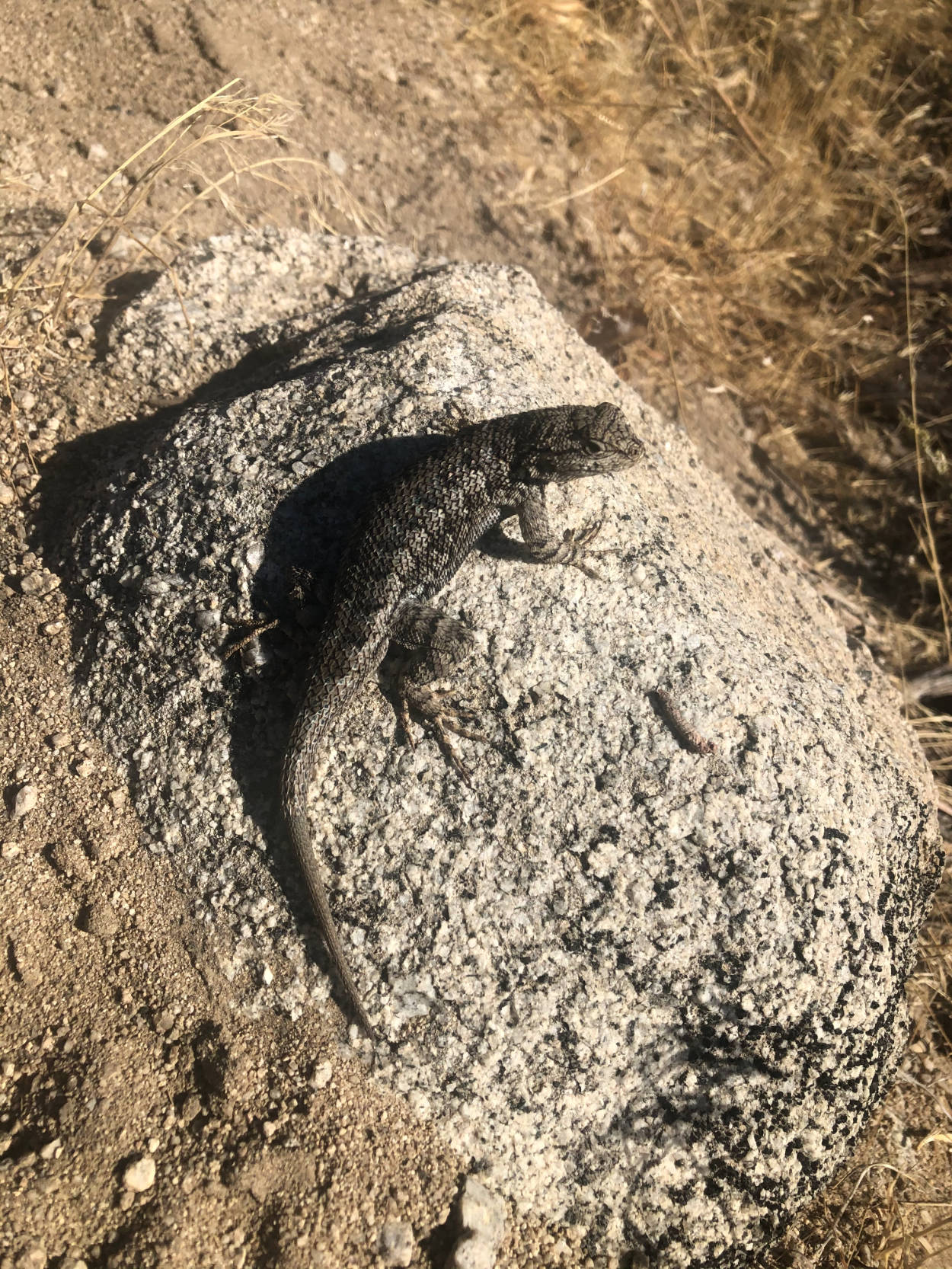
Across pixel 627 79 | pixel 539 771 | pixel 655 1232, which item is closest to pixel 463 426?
pixel 539 771

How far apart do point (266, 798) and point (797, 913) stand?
2.12m

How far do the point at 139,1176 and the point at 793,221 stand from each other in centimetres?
749

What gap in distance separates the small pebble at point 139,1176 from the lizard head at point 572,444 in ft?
9.84

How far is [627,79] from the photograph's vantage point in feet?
23.2

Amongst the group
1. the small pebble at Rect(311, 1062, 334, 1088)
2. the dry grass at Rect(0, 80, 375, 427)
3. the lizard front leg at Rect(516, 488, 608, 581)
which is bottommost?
the small pebble at Rect(311, 1062, 334, 1088)

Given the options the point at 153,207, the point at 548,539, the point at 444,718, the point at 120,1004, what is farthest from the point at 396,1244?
the point at 153,207

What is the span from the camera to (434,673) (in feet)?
11.3

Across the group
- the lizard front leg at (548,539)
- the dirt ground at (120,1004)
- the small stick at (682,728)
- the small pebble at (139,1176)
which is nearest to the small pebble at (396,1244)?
the dirt ground at (120,1004)

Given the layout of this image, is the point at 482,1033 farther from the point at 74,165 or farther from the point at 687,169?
the point at 687,169

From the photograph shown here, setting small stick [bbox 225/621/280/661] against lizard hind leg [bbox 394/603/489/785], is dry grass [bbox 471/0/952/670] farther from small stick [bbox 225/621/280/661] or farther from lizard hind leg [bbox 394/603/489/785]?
small stick [bbox 225/621/280/661]

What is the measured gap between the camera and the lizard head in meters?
3.71

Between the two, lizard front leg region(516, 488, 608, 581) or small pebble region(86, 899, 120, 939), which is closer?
Result: small pebble region(86, 899, 120, 939)

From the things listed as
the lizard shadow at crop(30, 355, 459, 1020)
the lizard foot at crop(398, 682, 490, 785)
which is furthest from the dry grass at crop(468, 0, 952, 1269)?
the lizard foot at crop(398, 682, 490, 785)

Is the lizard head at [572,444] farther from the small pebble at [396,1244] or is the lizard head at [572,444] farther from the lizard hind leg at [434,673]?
the small pebble at [396,1244]
